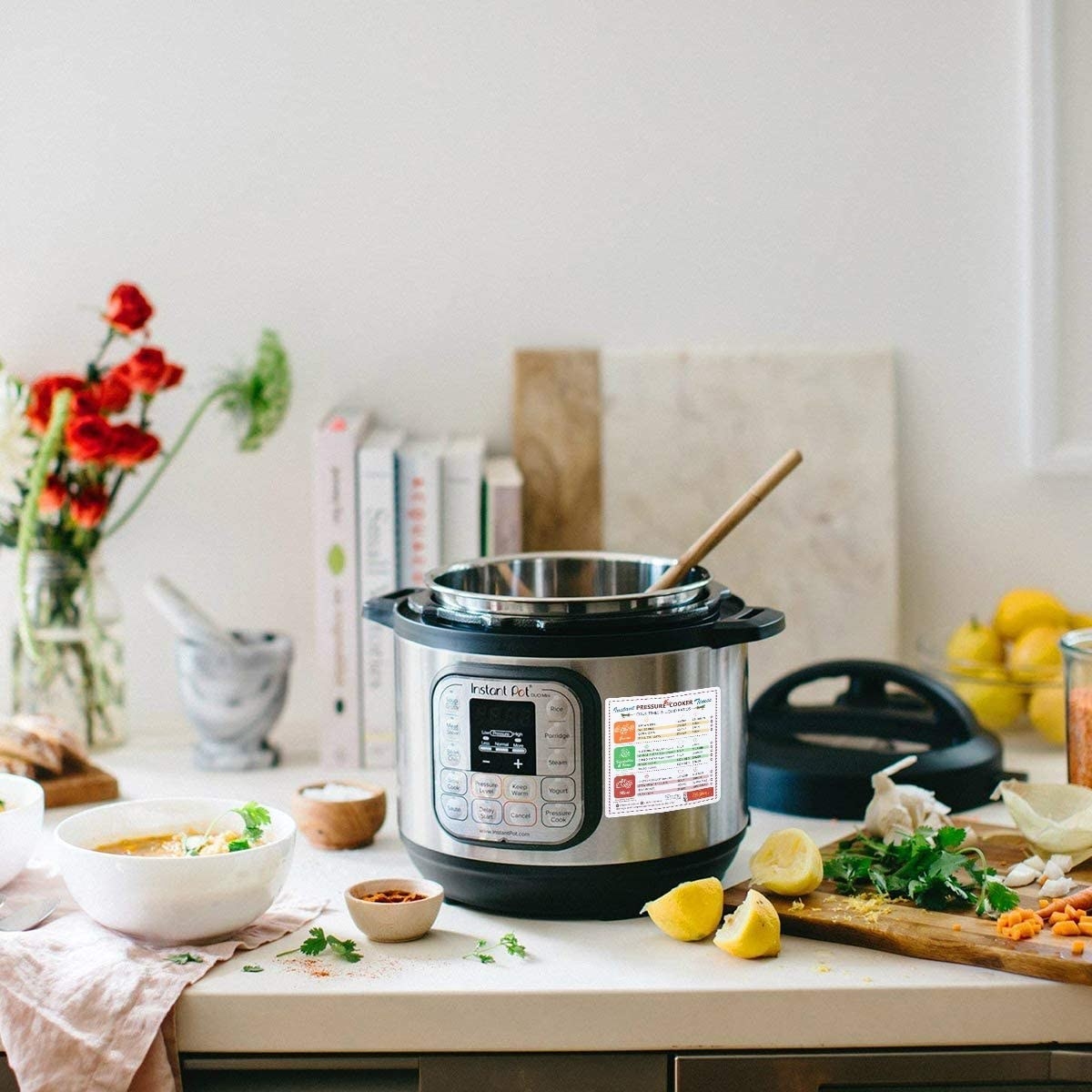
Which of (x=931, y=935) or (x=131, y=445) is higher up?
(x=131, y=445)

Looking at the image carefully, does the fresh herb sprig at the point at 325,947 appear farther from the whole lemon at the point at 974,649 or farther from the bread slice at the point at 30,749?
the whole lemon at the point at 974,649

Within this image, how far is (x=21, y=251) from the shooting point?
1589 mm

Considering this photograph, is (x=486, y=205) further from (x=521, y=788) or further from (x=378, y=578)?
(x=521, y=788)

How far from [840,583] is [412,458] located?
51 centimetres

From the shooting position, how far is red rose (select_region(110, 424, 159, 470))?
1.40 meters

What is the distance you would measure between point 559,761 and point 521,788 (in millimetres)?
35

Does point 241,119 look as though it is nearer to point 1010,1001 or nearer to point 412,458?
point 412,458

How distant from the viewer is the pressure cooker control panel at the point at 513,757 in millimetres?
1009

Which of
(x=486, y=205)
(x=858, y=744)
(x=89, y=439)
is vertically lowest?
(x=858, y=744)

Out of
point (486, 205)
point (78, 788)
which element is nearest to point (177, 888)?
point (78, 788)

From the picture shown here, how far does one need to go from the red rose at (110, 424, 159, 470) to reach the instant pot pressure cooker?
48cm

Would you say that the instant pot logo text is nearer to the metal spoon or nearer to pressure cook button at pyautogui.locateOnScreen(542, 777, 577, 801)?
pressure cook button at pyautogui.locateOnScreen(542, 777, 577, 801)

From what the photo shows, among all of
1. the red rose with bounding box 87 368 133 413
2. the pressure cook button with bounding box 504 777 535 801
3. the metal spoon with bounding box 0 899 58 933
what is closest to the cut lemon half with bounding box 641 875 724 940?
the pressure cook button with bounding box 504 777 535 801

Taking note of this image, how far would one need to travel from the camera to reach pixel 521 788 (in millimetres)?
1020
